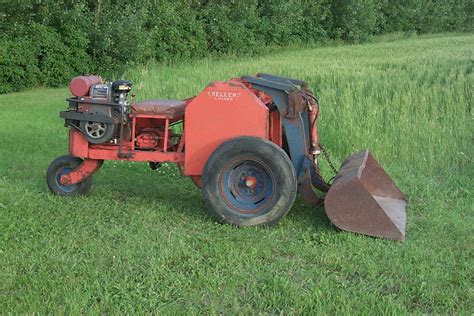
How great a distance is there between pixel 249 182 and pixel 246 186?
60 millimetres

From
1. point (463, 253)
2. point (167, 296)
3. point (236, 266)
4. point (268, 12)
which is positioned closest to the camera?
point (167, 296)

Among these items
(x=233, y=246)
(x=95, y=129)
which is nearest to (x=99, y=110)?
(x=95, y=129)

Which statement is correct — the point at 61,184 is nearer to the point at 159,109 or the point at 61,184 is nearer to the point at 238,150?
the point at 159,109

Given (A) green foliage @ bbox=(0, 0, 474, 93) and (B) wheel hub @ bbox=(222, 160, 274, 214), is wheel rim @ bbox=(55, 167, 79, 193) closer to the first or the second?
(B) wheel hub @ bbox=(222, 160, 274, 214)

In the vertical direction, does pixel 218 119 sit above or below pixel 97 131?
above

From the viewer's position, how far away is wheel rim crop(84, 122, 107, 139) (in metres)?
6.03

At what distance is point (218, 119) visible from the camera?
5.65m

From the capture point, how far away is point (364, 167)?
5.98 m

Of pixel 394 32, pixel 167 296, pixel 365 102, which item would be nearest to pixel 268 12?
pixel 394 32

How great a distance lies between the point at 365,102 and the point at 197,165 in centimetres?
440

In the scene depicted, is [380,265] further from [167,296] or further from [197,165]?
[197,165]

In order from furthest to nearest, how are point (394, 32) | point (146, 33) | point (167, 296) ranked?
point (394, 32) → point (146, 33) → point (167, 296)

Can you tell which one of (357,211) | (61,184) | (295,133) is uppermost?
(295,133)

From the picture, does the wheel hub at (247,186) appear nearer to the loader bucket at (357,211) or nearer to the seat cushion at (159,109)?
the loader bucket at (357,211)
